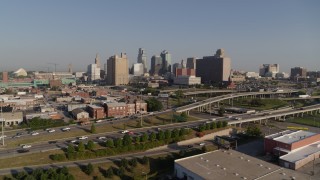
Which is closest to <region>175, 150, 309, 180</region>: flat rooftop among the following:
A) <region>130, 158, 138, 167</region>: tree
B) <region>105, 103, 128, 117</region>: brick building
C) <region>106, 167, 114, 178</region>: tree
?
<region>130, 158, 138, 167</region>: tree

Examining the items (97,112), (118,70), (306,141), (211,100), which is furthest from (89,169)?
(118,70)

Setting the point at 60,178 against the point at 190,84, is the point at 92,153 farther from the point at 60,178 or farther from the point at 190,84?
the point at 190,84

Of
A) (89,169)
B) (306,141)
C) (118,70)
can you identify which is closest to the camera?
(89,169)

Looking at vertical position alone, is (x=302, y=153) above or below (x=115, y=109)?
below

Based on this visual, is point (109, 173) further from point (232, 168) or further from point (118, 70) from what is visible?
point (118, 70)

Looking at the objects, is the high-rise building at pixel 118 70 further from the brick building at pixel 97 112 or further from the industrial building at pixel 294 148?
the industrial building at pixel 294 148

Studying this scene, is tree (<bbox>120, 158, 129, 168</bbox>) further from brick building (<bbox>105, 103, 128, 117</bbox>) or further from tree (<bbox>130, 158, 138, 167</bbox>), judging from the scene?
brick building (<bbox>105, 103, 128, 117</bbox>)

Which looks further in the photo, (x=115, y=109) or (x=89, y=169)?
(x=115, y=109)

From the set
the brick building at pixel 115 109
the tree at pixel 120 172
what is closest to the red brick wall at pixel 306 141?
the tree at pixel 120 172
